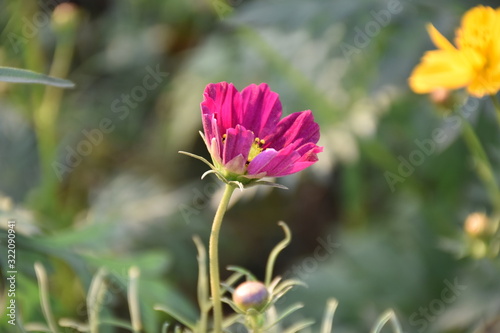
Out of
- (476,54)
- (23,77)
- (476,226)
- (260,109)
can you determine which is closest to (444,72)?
(476,54)

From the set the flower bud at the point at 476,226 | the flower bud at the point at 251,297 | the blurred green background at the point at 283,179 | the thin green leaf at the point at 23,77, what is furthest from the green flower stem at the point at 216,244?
the flower bud at the point at 476,226

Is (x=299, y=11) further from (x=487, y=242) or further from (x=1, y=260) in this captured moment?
(x=1, y=260)

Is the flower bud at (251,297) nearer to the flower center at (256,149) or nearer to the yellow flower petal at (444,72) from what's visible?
the flower center at (256,149)

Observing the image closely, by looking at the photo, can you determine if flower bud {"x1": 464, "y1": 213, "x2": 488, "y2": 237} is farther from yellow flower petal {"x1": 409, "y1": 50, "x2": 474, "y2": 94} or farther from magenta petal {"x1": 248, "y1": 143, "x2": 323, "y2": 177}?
magenta petal {"x1": 248, "y1": 143, "x2": 323, "y2": 177}

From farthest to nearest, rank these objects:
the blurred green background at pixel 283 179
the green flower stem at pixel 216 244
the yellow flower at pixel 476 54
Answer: the blurred green background at pixel 283 179 → the yellow flower at pixel 476 54 → the green flower stem at pixel 216 244

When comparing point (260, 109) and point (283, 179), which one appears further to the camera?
point (283, 179)

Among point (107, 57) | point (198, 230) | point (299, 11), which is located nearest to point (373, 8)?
point (299, 11)

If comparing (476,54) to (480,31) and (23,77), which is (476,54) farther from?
(23,77)
